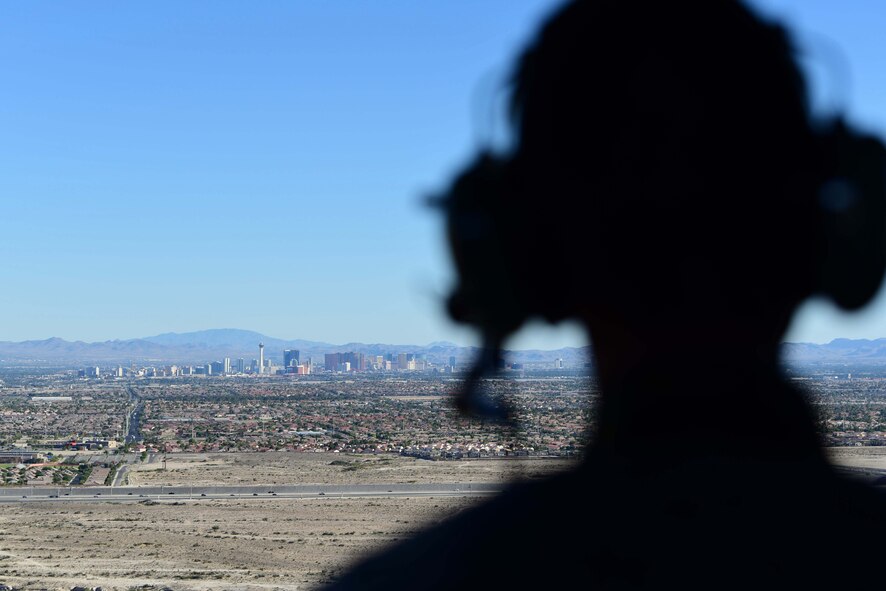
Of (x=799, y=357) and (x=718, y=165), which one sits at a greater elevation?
(x=718, y=165)

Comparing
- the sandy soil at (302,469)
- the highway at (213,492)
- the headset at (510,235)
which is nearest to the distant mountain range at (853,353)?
the sandy soil at (302,469)

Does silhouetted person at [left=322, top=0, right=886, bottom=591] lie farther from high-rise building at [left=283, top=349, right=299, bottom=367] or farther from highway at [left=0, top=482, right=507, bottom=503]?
high-rise building at [left=283, top=349, right=299, bottom=367]

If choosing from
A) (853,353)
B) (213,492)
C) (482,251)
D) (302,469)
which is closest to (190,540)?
(213,492)

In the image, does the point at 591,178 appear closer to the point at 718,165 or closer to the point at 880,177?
the point at 718,165

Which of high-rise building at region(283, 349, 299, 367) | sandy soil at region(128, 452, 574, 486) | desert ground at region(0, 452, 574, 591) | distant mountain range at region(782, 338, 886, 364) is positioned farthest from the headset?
high-rise building at region(283, 349, 299, 367)

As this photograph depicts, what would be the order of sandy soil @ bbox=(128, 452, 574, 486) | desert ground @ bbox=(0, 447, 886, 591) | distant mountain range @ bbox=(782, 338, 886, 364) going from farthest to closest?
distant mountain range @ bbox=(782, 338, 886, 364)
sandy soil @ bbox=(128, 452, 574, 486)
desert ground @ bbox=(0, 447, 886, 591)

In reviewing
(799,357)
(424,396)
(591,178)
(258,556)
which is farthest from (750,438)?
(424,396)
